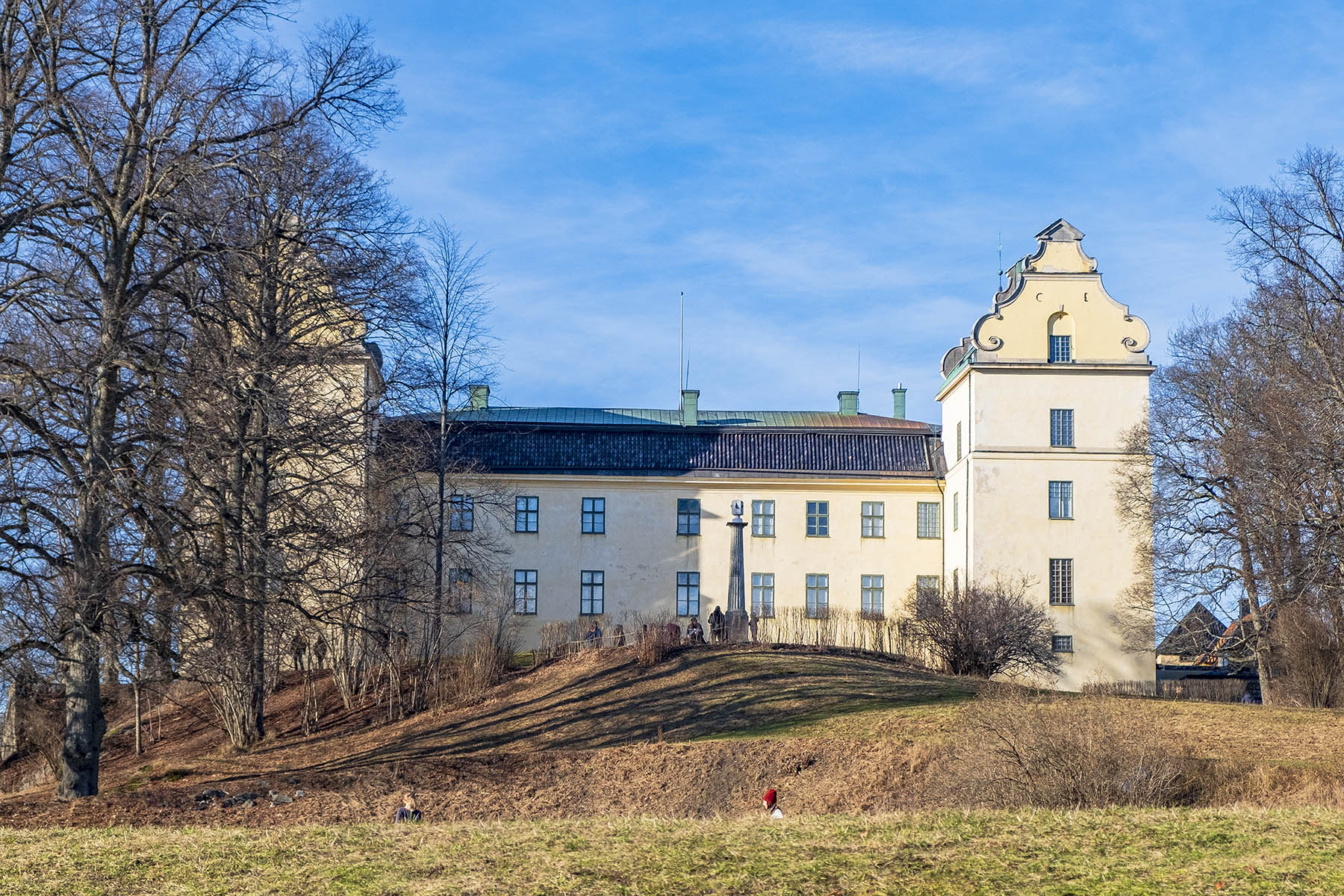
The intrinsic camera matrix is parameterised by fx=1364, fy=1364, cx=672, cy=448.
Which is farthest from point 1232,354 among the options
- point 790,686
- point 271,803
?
point 271,803

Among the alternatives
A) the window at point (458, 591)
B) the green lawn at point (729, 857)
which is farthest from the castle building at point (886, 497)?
the green lawn at point (729, 857)

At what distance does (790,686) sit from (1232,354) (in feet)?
51.4

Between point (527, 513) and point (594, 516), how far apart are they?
6.58ft

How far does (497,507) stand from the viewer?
39.9 meters

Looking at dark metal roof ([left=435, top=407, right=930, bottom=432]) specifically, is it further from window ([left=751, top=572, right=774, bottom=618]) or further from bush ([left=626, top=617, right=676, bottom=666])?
bush ([left=626, top=617, right=676, bottom=666])

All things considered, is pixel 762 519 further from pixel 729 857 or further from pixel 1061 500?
pixel 729 857

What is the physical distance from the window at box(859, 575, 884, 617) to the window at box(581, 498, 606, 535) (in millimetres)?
7941

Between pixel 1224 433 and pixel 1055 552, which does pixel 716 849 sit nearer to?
pixel 1224 433

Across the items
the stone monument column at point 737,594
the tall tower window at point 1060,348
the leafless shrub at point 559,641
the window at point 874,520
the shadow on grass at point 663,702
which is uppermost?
the tall tower window at point 1060,348

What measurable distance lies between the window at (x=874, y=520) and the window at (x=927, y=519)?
3.33 ft

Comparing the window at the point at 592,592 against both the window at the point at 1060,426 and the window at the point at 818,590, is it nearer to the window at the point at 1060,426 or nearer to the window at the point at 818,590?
the window at the point at 818,590

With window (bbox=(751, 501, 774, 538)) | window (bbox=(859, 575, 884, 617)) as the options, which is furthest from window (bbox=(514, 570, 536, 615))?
window (bbox=(859, 575, 884, 617))

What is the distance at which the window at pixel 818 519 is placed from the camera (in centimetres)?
4128

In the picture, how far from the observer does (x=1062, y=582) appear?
37812 mm
